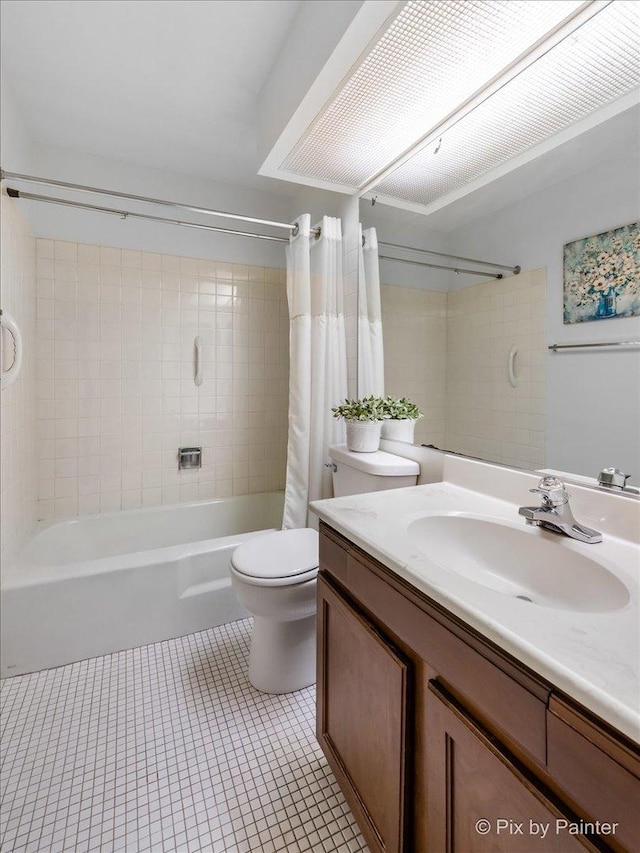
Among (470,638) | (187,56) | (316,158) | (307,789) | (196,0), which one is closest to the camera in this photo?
(470,638)

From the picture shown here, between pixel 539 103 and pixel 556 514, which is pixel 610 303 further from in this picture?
pixel 539 103

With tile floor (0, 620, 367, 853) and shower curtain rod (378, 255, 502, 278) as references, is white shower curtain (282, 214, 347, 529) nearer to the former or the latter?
shower curtain rod (378, 255, 502, 278)

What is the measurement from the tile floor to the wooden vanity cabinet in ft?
0.74

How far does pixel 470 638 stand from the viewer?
0.61 meters

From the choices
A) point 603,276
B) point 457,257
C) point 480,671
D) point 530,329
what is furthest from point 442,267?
point 480,671

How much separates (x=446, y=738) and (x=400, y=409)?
3.80 ft

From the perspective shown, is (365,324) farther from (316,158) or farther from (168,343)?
(168,343)

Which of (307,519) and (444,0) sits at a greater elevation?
(444,0)

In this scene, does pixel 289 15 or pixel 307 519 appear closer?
A: pixel 289 15

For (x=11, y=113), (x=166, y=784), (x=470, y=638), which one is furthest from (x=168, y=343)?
(x=470, y=638)

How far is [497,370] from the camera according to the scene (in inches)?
46.8

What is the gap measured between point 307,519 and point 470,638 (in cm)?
150

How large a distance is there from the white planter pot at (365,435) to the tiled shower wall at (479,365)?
0.20 m

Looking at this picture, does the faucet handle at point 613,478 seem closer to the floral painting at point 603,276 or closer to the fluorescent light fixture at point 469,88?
the floral painting at point 603,276
